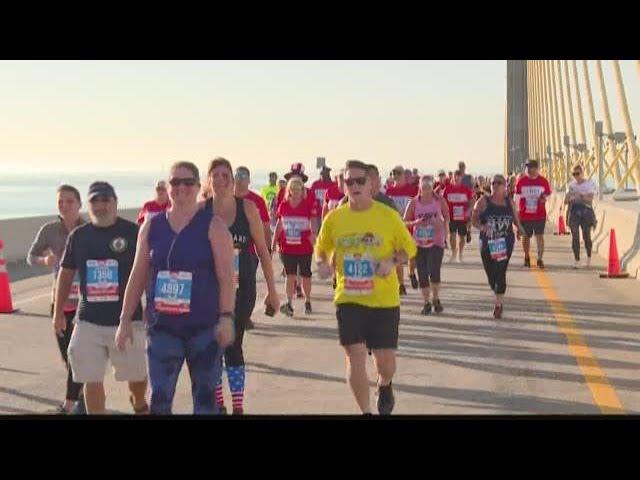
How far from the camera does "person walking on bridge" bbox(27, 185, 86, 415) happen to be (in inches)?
345

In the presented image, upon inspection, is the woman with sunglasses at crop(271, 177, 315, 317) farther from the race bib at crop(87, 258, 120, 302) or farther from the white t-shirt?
the white t-shirt

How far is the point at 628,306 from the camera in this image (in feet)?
51.2

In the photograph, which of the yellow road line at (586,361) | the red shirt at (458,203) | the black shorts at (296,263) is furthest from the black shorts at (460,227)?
the black shorts at (296,263)

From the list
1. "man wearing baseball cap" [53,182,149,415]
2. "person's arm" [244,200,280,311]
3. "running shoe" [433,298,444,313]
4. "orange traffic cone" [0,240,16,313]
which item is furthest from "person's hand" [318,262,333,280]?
"orange traffic cone" [0,240,16,313]

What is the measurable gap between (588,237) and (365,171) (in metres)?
13.5

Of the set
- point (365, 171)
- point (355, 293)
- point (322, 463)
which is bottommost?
point (322, 463)

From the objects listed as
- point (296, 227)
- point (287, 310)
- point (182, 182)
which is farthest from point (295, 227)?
point (182, 182)

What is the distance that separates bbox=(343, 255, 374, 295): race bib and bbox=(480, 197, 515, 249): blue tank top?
238 inches

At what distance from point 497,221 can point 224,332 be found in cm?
753

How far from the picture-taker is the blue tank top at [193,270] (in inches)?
277

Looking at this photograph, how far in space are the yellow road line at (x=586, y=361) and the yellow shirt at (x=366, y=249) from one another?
1.84 metres
